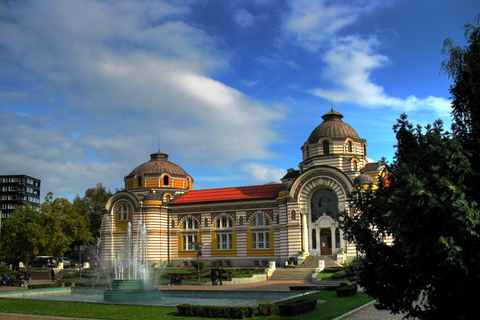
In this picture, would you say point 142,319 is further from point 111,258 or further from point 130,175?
point 130,175

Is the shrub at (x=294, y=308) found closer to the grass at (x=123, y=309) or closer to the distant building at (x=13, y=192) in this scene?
the grass at (x=123, y=309)

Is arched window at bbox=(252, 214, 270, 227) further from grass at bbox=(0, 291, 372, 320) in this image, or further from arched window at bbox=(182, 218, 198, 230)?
grass at bbox=(0, 291, 372, 320)

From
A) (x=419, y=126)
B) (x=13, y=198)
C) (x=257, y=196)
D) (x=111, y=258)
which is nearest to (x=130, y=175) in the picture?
(x=111, y=258)

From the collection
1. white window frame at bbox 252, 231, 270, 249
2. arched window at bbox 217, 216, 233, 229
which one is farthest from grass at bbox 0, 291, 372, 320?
arched window at bbox 217, 216, 233, 229

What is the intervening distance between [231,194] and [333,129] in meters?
13.5

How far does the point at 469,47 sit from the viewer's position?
11.3m

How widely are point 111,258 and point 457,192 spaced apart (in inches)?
1835

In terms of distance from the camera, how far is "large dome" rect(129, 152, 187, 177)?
2191 inches

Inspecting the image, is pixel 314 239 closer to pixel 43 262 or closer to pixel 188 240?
pixel 188 240

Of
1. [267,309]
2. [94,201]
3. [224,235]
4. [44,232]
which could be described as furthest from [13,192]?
[267,309]

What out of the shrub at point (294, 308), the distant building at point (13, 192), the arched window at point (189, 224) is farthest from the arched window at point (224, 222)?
the distant building at point (13, 192)

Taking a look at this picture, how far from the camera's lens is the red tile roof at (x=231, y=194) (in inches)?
1877

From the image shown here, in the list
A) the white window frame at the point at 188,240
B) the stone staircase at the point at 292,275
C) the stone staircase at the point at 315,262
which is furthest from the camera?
the white window frame at the point at 188,240

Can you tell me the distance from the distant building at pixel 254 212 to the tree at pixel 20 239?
753 cm
